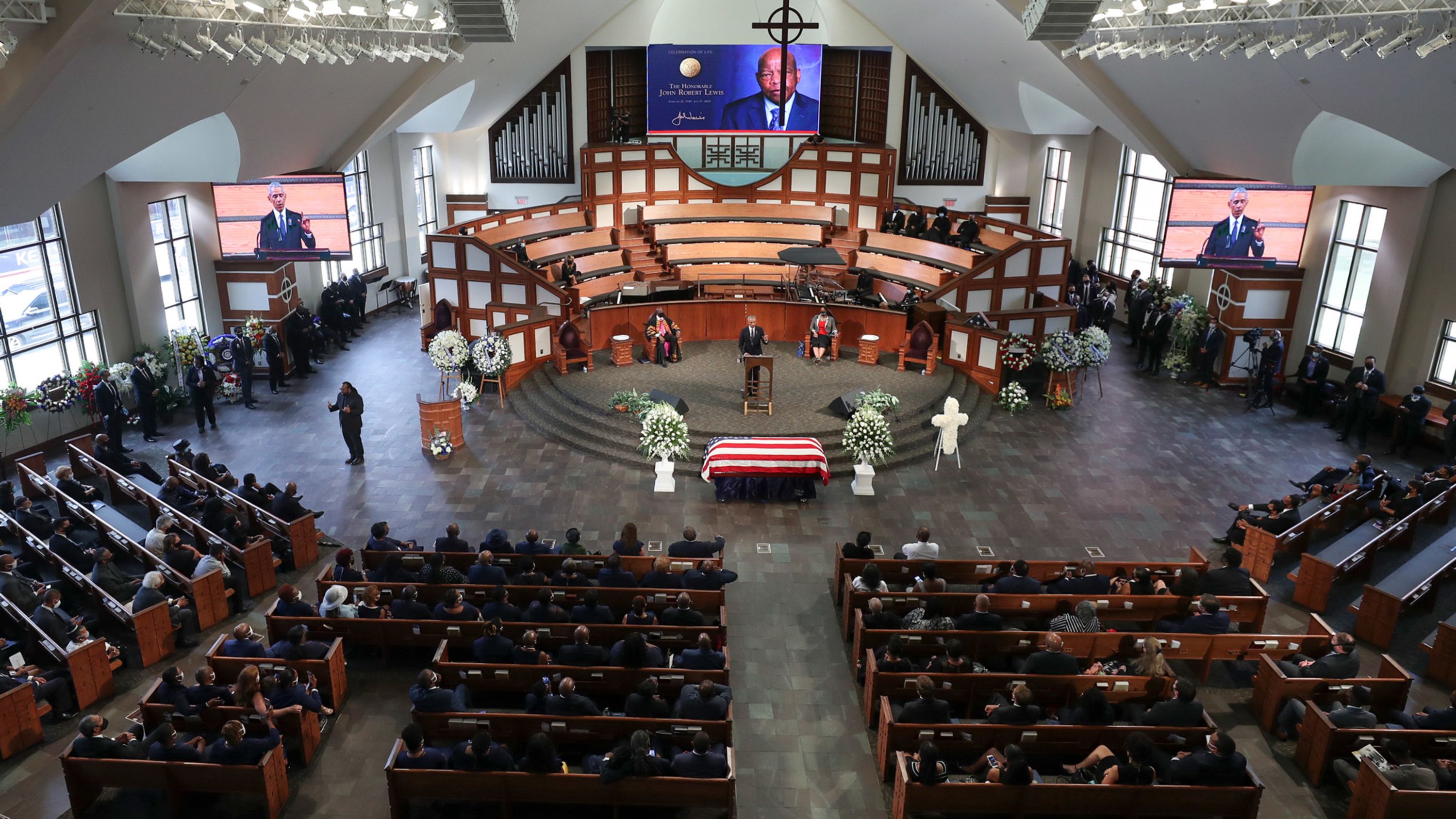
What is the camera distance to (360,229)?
902 inches

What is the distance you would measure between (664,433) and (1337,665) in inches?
336

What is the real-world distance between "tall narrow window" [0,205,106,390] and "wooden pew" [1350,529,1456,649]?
61.0ft

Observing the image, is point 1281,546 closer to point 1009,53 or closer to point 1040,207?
point 1009,53

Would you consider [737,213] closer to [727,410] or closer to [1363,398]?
[727,410]

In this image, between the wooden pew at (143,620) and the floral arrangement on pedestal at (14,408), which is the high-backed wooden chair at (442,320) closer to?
the floral arrangement on pedestal at (14,408)

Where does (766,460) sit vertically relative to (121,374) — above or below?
below

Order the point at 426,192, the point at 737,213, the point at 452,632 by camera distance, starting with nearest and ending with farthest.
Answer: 1. the point at 452,632
2. the point at 737,213
3. the point at 426,192

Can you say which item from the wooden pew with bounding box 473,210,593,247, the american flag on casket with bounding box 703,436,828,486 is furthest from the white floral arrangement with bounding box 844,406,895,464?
the wooden pew with bounding box 473,210,593,247

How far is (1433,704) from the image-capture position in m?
9.70

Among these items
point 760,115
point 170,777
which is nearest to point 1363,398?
point 760,115

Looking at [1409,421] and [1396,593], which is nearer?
[1396,593]

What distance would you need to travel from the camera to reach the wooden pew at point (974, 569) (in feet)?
35.2

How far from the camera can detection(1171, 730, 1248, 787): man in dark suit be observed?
7430 millimetres

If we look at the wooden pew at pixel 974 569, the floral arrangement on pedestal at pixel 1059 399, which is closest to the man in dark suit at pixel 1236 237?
the floral arrangement on pedestal at pixel 1059 399
